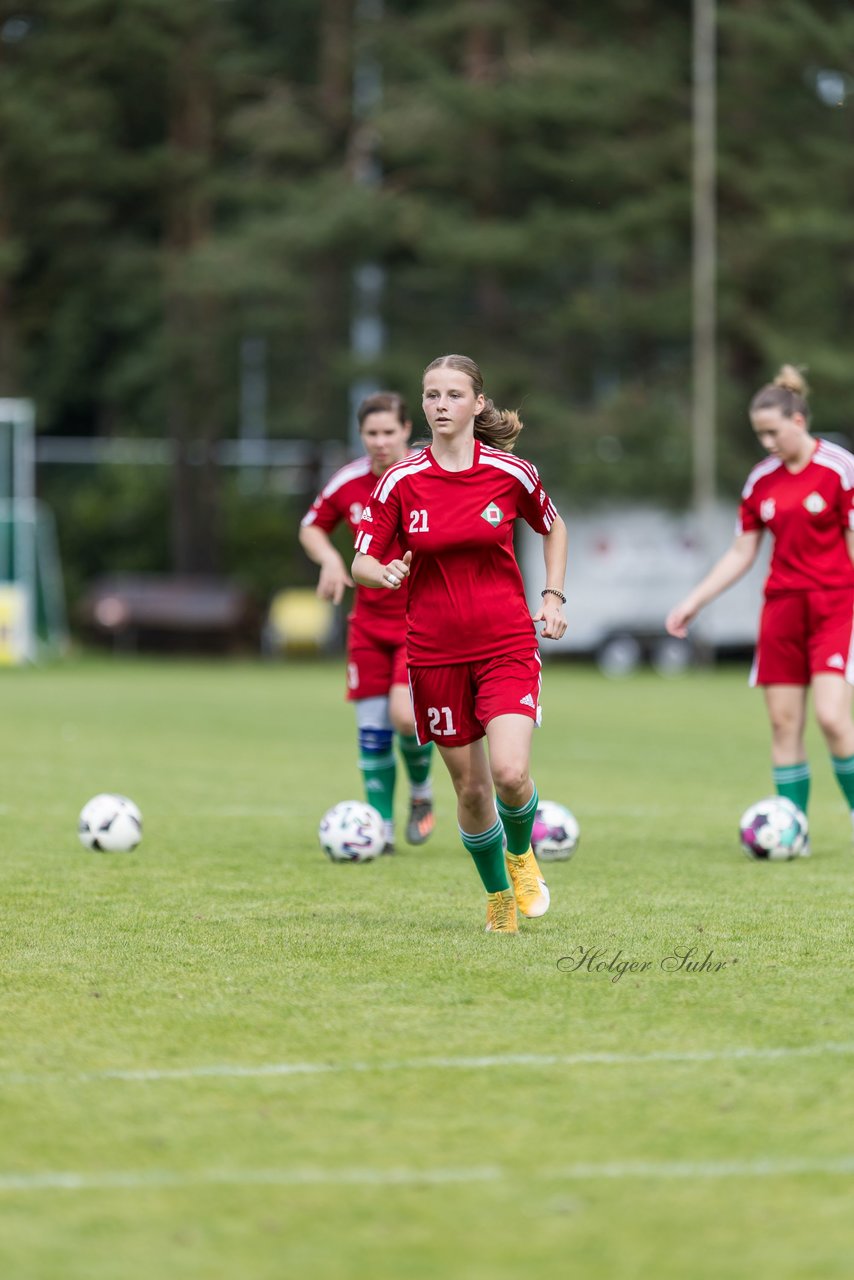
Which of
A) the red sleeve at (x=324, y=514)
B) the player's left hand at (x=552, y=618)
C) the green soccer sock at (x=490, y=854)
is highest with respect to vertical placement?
the player's left hand at (x=552, y=618)

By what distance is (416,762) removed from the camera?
10.1 m

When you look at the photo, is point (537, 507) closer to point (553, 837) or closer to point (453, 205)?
point (553, 837)

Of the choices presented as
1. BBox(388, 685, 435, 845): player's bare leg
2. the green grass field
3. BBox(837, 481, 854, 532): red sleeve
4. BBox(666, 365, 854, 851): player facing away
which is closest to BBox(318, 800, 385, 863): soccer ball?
the green grass field

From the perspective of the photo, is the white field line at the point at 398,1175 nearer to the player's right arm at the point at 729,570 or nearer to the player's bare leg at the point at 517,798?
the player's bare leg at the point at 517,798

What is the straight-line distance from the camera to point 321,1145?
4.35 metres

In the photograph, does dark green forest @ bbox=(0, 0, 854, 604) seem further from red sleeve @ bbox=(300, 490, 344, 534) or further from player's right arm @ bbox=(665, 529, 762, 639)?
player's right arm @ bbox=(665, 529, 762, 639)

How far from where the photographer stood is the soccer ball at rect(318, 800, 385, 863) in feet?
30.2

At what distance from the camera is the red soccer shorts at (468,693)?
22.4 ft

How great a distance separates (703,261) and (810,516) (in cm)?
2550

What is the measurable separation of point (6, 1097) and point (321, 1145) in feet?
2.96

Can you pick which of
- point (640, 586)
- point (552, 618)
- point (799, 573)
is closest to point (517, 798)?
point (552, 618)

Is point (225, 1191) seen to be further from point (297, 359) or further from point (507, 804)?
point (297, 359)

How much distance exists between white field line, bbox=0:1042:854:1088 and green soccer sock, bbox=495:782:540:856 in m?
1.84

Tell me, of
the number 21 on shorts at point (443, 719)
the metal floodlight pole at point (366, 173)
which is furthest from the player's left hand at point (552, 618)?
the metal floodlight pole at point (366, 173)
